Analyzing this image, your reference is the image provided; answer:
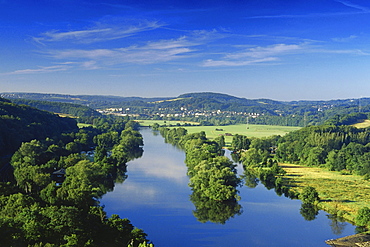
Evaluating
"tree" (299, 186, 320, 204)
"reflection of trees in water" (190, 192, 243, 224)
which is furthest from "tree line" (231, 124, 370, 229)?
"reflection of trees in water" (190, 192, 243, 224)

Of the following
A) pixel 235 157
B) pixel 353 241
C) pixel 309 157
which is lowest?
pixel 235 157

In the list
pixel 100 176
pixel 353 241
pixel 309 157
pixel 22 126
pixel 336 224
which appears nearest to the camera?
pixel 353 241

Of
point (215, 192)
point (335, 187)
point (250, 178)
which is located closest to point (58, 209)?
point (215, 192)

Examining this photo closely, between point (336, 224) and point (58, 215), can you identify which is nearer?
point (58, 215)

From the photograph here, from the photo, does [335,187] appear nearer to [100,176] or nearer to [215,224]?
[215,224]

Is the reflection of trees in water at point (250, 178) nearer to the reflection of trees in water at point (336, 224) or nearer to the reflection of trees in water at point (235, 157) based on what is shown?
the reflection of trees in water at point (235, 157)

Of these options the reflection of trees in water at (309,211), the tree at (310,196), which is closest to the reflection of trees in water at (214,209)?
the reflection of trees in water at (309,211)
